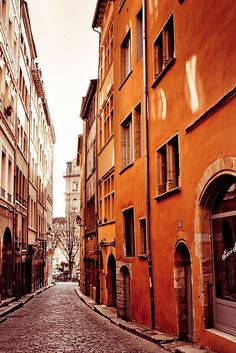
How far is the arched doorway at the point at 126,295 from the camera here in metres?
17.7

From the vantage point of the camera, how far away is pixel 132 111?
16.9 meters

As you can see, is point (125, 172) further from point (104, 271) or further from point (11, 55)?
point (11, 55)

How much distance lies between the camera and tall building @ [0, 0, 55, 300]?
23000 mm

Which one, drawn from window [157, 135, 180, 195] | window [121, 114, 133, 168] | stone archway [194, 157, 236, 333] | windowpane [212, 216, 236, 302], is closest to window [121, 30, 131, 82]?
window [121, 114, 133, 168]

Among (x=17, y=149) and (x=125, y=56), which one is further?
(x=17, y=149)

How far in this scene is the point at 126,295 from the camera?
18.0 metres

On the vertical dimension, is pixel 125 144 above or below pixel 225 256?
above

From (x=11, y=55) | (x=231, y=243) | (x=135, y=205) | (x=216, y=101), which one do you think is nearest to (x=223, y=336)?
(x=231, y=243)

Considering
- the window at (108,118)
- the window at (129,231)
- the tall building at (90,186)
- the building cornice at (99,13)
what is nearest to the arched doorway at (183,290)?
the window at (129,231)

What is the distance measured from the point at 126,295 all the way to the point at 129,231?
2.21m

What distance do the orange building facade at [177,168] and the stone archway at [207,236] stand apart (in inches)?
0.8

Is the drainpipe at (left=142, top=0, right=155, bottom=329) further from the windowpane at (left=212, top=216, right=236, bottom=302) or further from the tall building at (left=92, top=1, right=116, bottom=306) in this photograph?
the tall building at (left=92, top=1, right=116, bottom=306)

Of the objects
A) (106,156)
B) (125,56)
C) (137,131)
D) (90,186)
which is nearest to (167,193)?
(137,131)

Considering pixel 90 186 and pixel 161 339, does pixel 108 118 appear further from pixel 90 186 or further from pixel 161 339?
pixel 161 339
